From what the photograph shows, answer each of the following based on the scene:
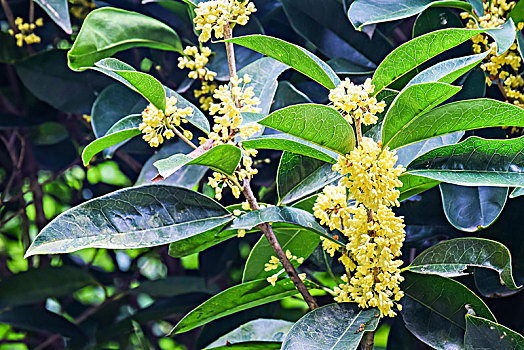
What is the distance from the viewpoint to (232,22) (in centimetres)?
83

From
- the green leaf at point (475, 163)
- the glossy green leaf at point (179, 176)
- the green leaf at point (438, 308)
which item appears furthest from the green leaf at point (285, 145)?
the glossy green leaf at point (179, 176)

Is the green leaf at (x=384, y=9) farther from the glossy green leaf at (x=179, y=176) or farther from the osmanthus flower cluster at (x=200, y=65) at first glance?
the glossy green leaf at (x=179, y=176)

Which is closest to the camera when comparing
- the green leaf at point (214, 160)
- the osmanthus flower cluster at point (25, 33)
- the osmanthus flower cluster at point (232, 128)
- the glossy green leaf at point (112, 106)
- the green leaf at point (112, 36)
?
the green leaf at point (214, 160)

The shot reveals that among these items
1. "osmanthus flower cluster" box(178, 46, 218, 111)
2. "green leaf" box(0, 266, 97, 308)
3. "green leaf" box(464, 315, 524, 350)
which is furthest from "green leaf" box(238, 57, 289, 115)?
"green leaf" box(0, 266, 97, 308)

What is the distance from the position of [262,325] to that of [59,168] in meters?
0.81

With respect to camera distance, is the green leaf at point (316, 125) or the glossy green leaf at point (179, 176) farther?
the glossy green leaf at point (179, 176)

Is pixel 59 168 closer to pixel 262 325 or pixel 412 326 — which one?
pixel 262 325

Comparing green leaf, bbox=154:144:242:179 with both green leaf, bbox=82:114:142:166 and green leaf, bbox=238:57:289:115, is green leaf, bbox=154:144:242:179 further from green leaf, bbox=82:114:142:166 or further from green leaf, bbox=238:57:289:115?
green leaf, bbox=238:57:289:115

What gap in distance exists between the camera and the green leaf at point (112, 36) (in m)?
0.94

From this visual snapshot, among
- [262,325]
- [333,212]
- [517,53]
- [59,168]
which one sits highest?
[517,53]

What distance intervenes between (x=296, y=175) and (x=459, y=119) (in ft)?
0.80

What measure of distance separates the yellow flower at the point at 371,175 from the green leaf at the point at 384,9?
9.1 inches

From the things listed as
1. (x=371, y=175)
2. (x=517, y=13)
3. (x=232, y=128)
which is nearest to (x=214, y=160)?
(x=232, y=128)

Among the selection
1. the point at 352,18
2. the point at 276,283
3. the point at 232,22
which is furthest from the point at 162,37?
the point at 276,283
